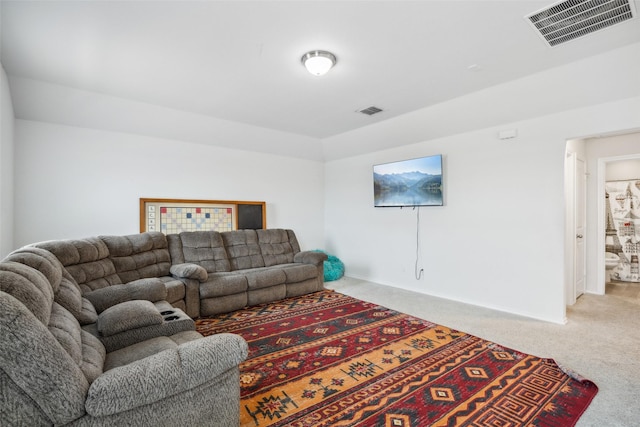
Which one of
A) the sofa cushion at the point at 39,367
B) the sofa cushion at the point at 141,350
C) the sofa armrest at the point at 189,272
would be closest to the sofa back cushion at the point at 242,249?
the sofa armrest at the point at 189,272

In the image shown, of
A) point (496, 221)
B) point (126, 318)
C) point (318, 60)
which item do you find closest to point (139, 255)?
point (126, 318)

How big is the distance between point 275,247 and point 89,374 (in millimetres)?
3695

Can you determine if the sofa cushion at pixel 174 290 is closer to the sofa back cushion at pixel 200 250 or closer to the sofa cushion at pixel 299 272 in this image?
the sofa back cushion at pixel 200 250

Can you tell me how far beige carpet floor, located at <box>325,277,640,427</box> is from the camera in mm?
1993

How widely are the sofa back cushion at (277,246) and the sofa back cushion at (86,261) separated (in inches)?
80.1

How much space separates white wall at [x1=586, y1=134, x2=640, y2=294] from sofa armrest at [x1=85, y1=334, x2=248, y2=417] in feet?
17.9

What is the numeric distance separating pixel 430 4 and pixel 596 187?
14.2 ft

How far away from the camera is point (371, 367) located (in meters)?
2.43

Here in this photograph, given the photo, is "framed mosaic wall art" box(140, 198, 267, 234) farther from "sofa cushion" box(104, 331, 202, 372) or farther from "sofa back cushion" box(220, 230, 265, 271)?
"sofa cushion" box(104, 331, 202, 372)

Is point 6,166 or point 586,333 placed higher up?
point 6,166

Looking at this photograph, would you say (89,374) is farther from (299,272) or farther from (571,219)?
(571,219)

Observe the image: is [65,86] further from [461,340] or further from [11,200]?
[461,340]

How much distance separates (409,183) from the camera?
469 centimetres

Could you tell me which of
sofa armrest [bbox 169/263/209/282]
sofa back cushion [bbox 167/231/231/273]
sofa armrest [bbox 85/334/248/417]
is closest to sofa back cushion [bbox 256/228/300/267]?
sofa back cushion [bbox 167/231/231/273]
